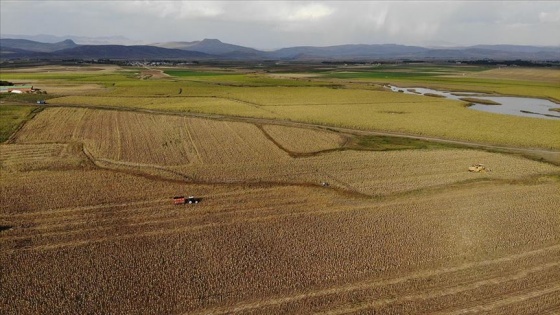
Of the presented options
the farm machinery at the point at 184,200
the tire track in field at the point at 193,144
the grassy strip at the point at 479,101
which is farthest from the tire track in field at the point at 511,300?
the grassy strip at the point at 479,101

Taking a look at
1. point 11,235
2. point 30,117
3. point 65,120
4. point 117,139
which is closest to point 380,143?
point 117,139

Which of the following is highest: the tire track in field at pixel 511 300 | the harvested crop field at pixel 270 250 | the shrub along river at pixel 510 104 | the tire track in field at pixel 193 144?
the shrub along river at pixel 510 104

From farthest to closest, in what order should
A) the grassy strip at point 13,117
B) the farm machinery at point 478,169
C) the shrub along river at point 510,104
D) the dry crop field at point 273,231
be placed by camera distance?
1. the shrub along river at point 510,104
2. the grassy strip at point 13,117
3. the farm machinery at point 478,169
4. the dry crop field at point 273,231

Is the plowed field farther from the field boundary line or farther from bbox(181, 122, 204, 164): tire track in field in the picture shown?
the field boundary line

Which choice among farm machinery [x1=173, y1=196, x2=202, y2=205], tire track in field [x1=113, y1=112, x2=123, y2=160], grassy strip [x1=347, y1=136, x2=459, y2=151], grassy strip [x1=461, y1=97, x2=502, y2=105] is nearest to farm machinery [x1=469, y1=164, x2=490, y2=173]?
grassy strip [x1=347, y1=136, x2=459, y2=151]

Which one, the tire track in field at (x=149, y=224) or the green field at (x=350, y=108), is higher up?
the green field at (x=350, y=108)

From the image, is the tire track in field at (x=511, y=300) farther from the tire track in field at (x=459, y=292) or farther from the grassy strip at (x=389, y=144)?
the grassy strip at (x=389, y=144)

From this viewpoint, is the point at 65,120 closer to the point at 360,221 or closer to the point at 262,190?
the point at 262,190

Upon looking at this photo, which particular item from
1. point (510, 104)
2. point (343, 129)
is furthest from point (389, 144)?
point (510, 104)
